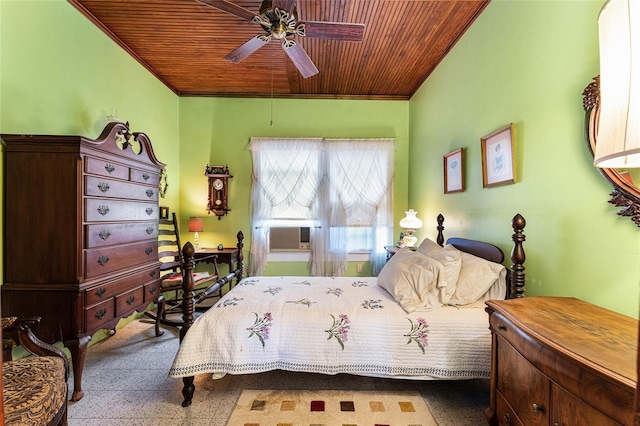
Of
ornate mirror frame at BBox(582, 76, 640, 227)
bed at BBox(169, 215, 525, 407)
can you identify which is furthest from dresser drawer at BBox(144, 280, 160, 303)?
ornate mirror frame at BBox(582, 76, 640, 227)

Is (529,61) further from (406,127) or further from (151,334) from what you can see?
(151,334)

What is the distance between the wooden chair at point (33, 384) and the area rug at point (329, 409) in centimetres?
89

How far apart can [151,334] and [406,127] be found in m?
4.18

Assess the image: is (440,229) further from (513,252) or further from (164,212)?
(164,212)

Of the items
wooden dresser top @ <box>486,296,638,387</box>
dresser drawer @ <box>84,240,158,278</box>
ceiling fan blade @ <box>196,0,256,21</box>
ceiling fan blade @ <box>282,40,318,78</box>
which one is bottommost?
wooden dresser top @ <box>486,296,638,387</box>

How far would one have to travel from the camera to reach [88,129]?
258 cm

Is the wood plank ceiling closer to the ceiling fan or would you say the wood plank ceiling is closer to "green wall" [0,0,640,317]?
"green wall" [0,0,640,317]

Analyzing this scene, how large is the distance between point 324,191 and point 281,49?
1.87 metres

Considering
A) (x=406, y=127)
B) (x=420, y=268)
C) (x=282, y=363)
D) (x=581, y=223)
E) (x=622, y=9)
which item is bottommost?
(x=282, y=363)

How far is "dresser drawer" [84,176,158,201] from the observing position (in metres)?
1.96

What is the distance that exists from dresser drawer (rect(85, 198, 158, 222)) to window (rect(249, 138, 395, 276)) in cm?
166

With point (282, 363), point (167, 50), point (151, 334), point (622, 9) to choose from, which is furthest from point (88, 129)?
point (622, 9)

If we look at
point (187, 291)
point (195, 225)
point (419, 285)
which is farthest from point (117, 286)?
point (419, 285)

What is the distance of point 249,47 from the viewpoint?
2.36 meters
